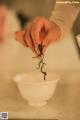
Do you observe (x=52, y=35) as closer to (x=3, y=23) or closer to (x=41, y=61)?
(x=41, y=61)

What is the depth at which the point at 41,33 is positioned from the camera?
1301 millimetres

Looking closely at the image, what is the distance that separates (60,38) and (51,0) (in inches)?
7.7

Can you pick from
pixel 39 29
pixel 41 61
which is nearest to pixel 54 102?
pixel 41 61

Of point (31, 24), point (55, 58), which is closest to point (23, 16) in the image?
point (31, 24)

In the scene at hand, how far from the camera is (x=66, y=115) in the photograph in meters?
1.08

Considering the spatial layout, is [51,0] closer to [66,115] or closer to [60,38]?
[60,38]

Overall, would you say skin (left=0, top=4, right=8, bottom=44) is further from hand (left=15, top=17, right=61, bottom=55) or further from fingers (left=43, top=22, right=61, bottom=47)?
fingers (left=43, top=22, right=61, bottom=47)

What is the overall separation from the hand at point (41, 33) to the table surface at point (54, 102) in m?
0.20

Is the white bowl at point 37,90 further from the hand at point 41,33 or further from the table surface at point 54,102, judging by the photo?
the hand at point 41,33

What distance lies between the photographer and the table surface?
1.09 meters

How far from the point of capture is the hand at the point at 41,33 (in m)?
1.27

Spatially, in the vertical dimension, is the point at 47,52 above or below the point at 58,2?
below

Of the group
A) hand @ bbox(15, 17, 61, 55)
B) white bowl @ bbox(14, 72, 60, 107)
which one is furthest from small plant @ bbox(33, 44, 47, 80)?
white bowl @ bbox(14, 72, 60, 107)

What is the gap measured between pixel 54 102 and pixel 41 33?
0.34 m
